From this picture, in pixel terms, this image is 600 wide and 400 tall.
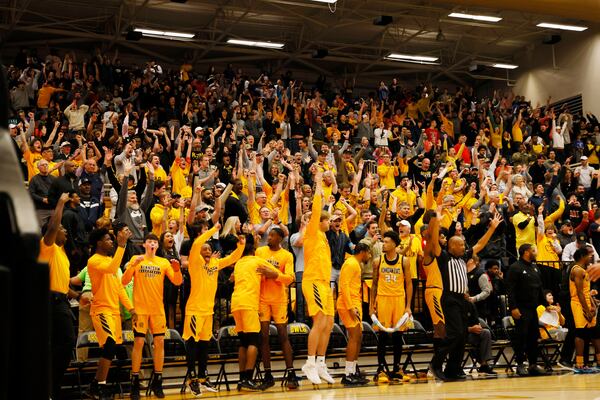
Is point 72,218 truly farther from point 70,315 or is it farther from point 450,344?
point 450,344

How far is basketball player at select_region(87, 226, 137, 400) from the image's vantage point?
9445 millimetres

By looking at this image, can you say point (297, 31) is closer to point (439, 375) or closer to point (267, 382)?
point (439, 375)

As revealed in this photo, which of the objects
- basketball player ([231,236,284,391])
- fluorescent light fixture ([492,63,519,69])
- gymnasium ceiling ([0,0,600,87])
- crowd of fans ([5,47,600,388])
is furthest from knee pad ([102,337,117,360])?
fluorescent light fixture ([492,63,519,69])

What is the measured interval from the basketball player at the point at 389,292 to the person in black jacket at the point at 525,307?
159 centimetres

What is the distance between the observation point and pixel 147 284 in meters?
9.99

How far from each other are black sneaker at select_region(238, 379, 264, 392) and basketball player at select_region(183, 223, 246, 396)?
329 millimetres

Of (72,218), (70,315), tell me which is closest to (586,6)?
(72,218)

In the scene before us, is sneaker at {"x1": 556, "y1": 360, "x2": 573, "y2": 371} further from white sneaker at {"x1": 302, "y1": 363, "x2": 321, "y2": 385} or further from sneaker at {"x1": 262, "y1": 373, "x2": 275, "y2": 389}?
sneaker at {"x1": 262, "y1": 373, "x2": 275, "y2": 389}

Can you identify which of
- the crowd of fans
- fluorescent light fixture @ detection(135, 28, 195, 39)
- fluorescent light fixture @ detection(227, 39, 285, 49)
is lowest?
the crowd of fans

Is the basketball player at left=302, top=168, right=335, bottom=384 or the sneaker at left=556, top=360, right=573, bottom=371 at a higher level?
the basketball player at left=302, top=168, right=335, bottom=384

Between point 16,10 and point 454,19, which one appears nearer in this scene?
point 16,10

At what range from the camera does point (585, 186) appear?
21.9 meters

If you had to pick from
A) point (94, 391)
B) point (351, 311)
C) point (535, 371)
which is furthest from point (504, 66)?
point (94, 391)

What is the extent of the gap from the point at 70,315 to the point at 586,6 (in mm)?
14613
